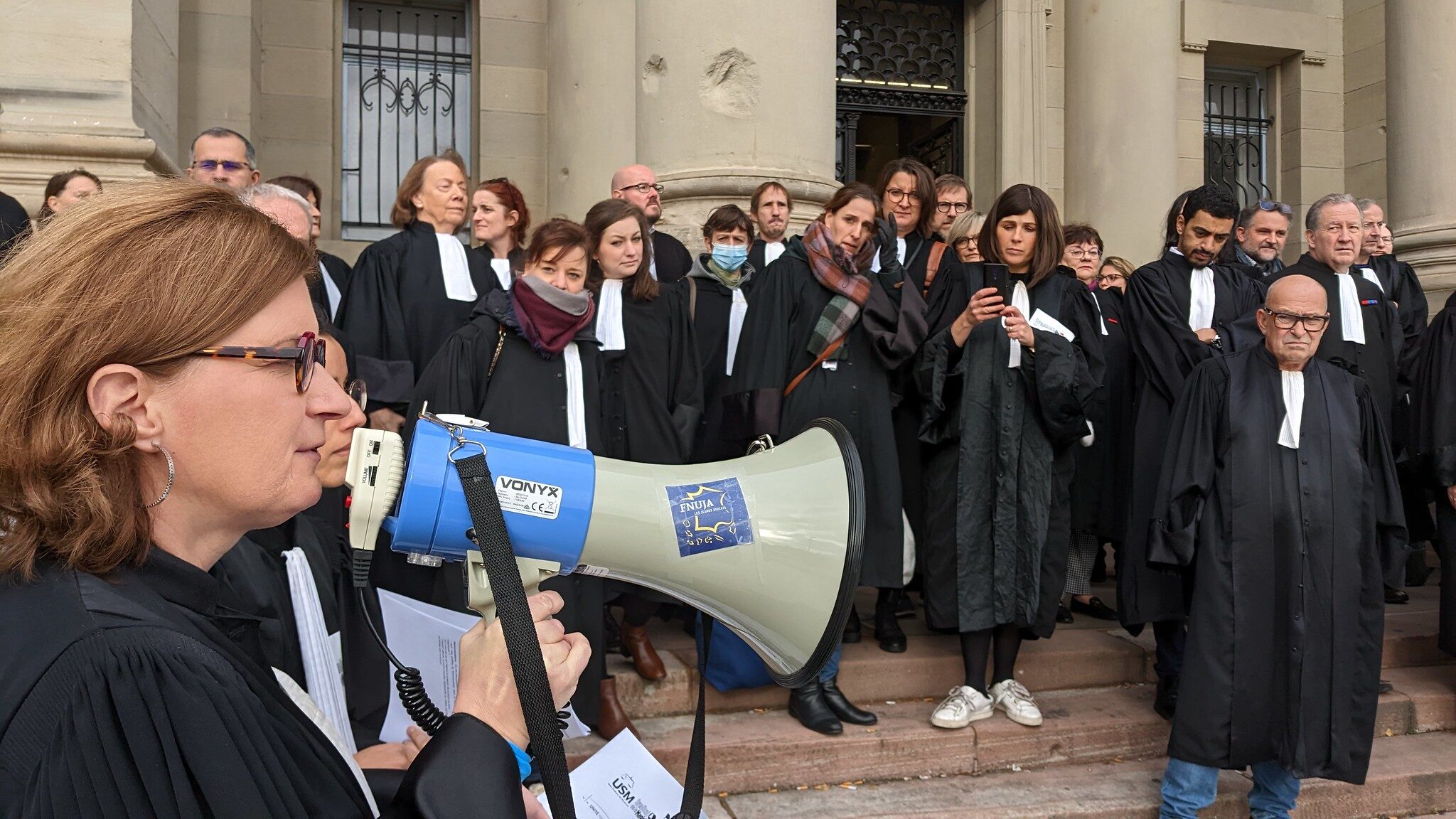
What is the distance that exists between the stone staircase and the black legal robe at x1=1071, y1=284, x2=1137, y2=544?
60 centimetres

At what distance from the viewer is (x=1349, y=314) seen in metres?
5.78

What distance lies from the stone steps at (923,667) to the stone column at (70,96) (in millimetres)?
3428

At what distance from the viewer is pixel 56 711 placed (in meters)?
1.02

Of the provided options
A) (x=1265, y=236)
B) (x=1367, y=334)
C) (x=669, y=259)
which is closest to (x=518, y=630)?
(x=669, y=259)

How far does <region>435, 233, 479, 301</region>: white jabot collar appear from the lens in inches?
193

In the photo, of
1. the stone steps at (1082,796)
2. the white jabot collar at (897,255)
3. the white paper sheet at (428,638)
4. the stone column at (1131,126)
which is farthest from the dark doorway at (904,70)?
the white paper sheet at (428,638)

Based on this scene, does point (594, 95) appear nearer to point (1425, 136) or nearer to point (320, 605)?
point (1425, 136)

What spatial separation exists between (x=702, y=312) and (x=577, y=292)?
1.07 metres

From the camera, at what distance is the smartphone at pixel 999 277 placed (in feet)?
15.0

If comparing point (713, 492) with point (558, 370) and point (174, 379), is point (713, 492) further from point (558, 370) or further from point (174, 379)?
point (558, 370)

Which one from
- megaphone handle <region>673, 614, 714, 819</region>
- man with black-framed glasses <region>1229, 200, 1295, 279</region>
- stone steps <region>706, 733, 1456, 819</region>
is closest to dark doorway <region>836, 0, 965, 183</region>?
man with black-framed glasses <region>1229, 200, 1295, 279</region>

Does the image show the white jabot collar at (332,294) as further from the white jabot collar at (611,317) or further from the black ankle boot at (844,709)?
the black ankle boot at (844,709)

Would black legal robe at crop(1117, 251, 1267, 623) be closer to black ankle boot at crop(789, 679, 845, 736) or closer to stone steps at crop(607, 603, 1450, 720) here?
stone steps at crop(607, 603, 1450, 720)

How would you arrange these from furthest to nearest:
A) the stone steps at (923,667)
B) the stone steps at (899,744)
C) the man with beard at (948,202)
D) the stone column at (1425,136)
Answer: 1. the stone column at (1425,136)
2. the man with beard at (948,202)
3. the stone steps at (923,667)
4. the stone steps at (899,744)
